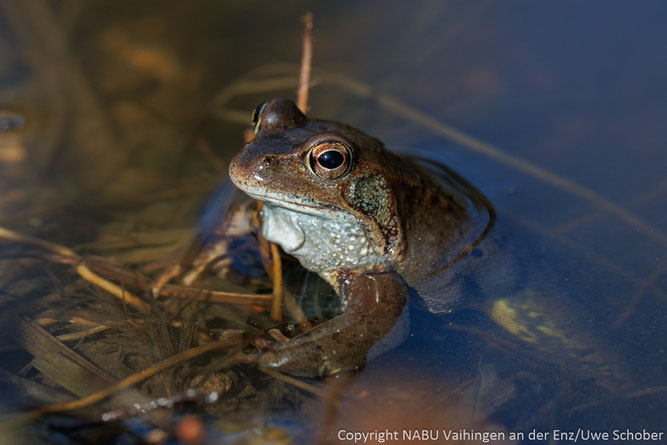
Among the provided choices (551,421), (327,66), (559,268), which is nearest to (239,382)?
(551,421)

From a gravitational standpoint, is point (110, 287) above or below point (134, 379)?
above

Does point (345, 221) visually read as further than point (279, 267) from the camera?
No

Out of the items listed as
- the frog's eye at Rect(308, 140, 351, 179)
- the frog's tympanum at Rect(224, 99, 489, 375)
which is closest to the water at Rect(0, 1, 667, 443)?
the frog's tympanum at Rect(224, 99, 489, 375)

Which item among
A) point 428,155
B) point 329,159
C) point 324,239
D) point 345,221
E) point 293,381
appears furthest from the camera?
point 428,155

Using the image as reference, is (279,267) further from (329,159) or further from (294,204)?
(329,159)

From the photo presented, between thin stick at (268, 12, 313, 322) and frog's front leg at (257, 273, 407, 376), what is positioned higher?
thin stick at (268, 12, 313, 322)

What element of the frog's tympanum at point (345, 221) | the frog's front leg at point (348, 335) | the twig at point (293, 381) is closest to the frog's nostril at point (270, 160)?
the frog's tympanum at point (345, 221)

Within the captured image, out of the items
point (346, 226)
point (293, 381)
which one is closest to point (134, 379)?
point (293, 381)

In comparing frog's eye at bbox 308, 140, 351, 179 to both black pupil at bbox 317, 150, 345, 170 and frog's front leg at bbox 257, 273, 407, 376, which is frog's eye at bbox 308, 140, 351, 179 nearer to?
black pupil at bbox 317, 150, 345, 170
